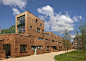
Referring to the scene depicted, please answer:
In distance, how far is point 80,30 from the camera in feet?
49.6

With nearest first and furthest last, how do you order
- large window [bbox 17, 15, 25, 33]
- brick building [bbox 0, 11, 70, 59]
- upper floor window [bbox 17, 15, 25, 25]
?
brick building [bbox 0, 11, 70, 59] < large window [bbox 17, 15, 25, 33] < upper floor window [bbox 17, 15, 25, 25]

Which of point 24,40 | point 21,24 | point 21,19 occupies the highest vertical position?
point 21,19

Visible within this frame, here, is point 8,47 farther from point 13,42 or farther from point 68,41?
point 68,41

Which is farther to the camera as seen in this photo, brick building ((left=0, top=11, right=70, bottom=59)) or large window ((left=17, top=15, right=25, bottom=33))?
large window ((left=17, top=15, right=25, bottom=33))

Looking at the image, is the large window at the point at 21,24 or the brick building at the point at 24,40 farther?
the large window at the point at 21,24

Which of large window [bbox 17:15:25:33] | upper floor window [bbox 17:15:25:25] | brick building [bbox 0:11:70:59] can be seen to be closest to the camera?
brick building [bbox 0:11:70:59]

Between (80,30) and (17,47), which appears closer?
(80,30)

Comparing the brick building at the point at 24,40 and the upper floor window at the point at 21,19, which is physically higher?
the upper floor window at the point at 21,19

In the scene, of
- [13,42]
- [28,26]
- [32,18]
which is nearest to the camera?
[13,42]

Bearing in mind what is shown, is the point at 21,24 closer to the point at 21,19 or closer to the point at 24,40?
the point at 21,19

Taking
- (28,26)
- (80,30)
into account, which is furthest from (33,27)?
(80,30)

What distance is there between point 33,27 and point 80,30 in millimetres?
20115

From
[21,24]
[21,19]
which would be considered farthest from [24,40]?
[21,19]

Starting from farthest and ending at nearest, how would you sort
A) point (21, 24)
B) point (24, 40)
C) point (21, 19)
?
point (21, 19) < point (21, 24) < point (24, 40)
